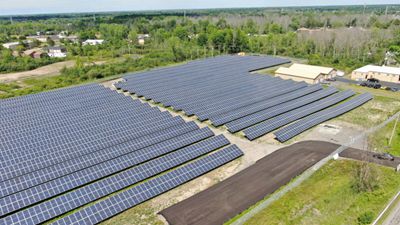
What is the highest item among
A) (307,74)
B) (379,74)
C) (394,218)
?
(307,74)

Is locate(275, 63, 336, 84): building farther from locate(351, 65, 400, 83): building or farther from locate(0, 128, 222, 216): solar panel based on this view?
locate(0, 128, 222, 216): solar panel

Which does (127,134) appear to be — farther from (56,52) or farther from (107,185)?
(56,52)

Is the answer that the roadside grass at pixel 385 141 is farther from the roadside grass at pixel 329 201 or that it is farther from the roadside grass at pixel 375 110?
the roadside grass at pixel 329 201

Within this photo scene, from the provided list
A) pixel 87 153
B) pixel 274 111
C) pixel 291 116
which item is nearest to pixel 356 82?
pixel 291 116

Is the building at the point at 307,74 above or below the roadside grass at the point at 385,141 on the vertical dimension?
above

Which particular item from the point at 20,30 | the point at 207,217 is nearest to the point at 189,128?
the point at 207,217

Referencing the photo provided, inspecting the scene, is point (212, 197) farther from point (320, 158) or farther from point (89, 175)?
point (320, 158)

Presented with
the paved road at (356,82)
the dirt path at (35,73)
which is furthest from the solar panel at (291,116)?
the dirt path at (35,73)
